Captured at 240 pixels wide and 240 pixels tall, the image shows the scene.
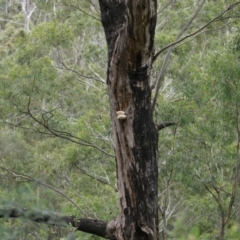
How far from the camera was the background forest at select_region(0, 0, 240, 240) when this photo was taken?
23.3ft

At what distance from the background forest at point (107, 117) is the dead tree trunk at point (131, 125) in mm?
1260

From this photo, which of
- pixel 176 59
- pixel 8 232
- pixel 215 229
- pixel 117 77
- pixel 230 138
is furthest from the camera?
pixel 176 59

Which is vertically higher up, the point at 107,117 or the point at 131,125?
the point at 107,117

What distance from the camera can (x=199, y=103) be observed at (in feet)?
23.6

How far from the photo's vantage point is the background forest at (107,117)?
279 inches

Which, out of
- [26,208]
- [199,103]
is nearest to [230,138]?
[199,103]

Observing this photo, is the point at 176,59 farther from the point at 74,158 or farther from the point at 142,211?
the point at 142,211

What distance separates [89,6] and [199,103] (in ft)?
10.0

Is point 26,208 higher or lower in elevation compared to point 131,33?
lower

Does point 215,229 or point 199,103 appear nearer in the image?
point 199,103

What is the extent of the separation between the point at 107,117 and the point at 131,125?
18.2 ft

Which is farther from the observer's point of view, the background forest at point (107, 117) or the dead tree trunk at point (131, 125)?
the background forest at point (107, 117)

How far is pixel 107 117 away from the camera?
30.3 feet

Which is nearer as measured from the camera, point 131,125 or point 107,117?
point 131,125
